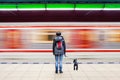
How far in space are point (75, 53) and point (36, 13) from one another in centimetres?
441

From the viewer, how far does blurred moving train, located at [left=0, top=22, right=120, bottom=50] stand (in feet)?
46.8

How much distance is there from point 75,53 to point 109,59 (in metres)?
1.76

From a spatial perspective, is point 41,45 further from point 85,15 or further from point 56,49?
point 56,49

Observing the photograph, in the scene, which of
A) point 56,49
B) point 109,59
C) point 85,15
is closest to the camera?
point 56,49

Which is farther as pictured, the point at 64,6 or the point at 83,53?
the point at 64,6

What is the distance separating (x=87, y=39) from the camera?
Result: 47.4 feet

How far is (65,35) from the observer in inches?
567

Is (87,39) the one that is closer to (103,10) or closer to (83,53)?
(83,53)

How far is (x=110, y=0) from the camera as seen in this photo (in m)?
17.1

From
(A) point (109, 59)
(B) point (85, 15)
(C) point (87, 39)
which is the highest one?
(B) point (85, 15)

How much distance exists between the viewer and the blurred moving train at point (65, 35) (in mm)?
14273

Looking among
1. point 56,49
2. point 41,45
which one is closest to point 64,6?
point 41,45

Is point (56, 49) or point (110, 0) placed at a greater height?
point (110, 0)

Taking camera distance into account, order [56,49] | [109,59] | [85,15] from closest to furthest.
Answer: [56,49], [109,59], [85,15]
